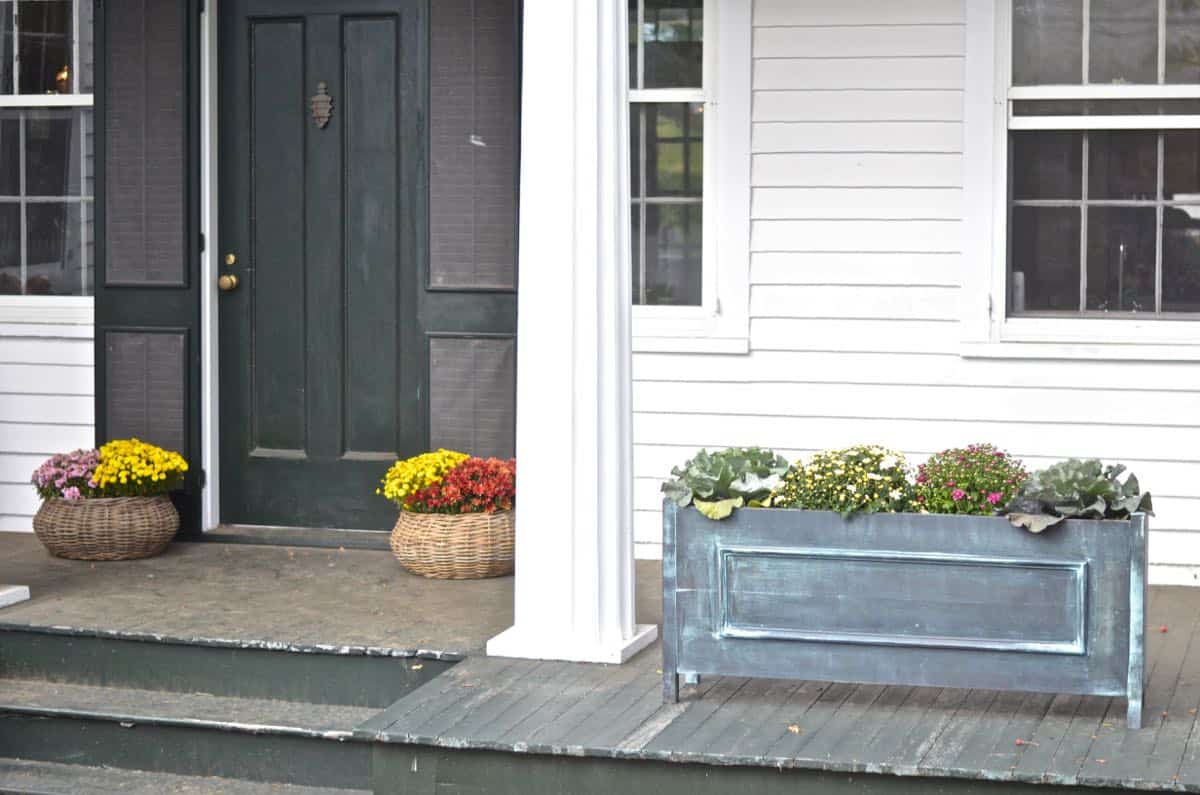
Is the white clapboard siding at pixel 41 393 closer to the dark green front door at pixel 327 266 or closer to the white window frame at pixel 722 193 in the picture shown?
the dark green front door at pixel 327 266

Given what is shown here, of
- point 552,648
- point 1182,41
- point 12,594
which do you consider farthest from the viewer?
point 1182,41

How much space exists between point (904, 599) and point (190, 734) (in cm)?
220

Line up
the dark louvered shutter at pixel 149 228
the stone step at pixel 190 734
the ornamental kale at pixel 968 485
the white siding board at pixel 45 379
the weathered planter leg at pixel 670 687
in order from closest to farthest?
the ornamental kale at pixel 968 485 → the weathered planter leg at pixel 670 687 → the stone step at pixel 190 734 → the dark louvered shutter at pixel 149 228 → the white siding board at pixel 45 379

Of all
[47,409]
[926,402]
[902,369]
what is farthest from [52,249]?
[926,402]

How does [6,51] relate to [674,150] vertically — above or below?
above

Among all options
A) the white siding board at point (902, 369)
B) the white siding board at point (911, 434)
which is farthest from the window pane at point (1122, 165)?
the white siding board at point (911, 434)

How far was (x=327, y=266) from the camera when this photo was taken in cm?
714

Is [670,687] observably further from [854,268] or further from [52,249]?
[52,249]

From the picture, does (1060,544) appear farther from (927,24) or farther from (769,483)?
(927,24)

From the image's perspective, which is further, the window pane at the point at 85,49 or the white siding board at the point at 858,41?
the window pane at the point at 85,49

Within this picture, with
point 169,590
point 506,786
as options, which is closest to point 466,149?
point 169,590

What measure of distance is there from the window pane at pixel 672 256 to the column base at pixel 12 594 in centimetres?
258

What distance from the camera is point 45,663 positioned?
576 cm

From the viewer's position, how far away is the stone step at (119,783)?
16.8 ft
